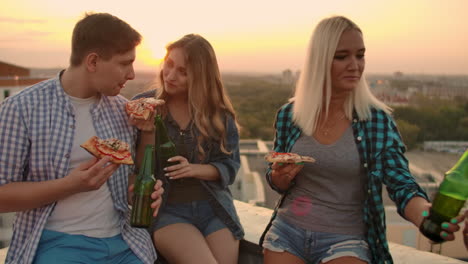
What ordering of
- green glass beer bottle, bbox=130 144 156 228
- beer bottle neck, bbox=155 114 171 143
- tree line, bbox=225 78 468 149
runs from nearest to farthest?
green glass beer bottle, bbox=130 144 156 228 < beer bottle neck, bbox=155 114 171 143 < tree line, bbox=225 78 468 149

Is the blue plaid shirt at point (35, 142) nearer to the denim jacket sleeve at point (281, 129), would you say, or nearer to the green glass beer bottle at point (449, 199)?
the denim jacket sleeve at point (281, 129)

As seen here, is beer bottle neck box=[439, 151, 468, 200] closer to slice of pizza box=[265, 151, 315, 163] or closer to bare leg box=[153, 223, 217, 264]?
slice of pizza box=[265, 151, 315, 163]

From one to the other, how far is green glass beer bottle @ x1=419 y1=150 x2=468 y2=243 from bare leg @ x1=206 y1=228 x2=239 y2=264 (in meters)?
1.29

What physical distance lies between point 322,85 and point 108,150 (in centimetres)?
133

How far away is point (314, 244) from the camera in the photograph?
2615 millimetres

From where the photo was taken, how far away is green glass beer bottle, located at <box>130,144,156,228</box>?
97.2 inches

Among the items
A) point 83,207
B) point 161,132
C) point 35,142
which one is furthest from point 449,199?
point 35,142

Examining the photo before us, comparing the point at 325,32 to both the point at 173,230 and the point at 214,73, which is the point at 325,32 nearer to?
the point at 214,73

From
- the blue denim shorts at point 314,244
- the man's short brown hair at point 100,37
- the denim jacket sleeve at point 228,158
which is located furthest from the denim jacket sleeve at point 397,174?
the man's short brown hair at point 100,37

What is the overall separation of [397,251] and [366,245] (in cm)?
81

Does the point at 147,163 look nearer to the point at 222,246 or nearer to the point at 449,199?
the point at 222,246

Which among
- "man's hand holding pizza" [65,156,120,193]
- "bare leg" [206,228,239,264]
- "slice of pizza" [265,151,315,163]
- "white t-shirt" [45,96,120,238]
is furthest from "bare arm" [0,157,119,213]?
"bare leg" [206,228,239,264]

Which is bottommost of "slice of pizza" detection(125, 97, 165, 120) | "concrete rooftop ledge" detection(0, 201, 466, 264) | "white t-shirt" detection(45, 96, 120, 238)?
"concrete rooftop ledge" detection(0, 201, 466, 264)

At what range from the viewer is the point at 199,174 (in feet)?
9.47
